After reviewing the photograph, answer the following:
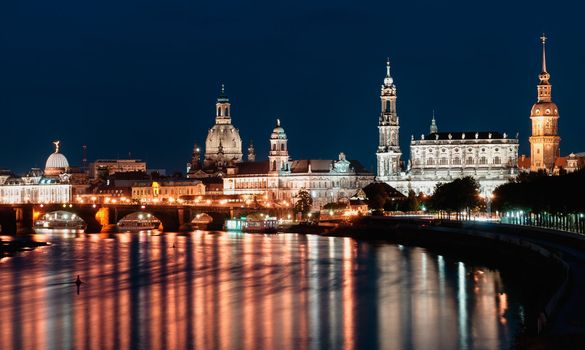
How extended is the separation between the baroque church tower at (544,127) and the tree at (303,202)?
3280 cm

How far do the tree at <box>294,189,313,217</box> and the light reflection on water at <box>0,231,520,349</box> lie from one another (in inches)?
Result: 3197

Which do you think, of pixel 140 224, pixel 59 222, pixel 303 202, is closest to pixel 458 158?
pixel 303 202

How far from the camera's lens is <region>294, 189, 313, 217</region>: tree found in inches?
6912

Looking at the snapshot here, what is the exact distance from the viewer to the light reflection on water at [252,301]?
46.4 m

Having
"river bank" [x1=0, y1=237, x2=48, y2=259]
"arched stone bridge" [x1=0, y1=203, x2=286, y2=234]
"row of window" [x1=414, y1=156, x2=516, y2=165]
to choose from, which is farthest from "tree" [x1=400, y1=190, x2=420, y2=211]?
"river bank" [x1=0, y1=237, x2=48, y2=259]

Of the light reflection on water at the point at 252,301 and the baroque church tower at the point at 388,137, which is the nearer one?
the light reflection on water at the point at 252,301

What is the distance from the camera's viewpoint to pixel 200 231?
145m

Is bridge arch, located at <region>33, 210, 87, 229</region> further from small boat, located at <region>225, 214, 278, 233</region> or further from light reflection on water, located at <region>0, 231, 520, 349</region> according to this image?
light reflection on water, located at <region>0, 231, 520, 349</region>

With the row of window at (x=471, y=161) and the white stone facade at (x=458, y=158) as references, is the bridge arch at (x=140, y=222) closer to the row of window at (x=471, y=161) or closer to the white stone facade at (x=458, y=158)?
the white stone facade at (x=458, y=158)

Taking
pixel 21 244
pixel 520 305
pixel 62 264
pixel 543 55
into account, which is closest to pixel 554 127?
pixel 543 55

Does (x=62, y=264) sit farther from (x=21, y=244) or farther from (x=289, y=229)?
(x=289, y=229)

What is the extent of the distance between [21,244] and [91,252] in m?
11.9

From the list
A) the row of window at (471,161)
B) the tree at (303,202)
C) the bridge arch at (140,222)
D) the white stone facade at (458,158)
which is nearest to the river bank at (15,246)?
the bridge arch at (140,222)

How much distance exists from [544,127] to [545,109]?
2.72 m
